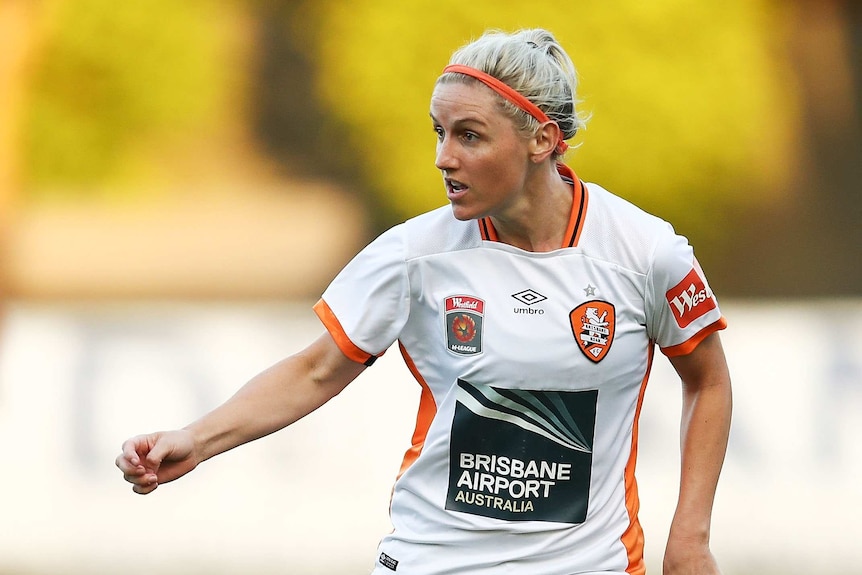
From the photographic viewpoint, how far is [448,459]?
9.80 feet

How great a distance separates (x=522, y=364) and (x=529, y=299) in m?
0.16

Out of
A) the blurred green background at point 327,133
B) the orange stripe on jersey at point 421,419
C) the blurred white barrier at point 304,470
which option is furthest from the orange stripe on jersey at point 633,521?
the blurred green background at point 327,133

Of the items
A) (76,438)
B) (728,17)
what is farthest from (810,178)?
(76,438)

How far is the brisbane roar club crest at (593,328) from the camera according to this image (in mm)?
2934

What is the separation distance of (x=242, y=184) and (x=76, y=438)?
1.85m

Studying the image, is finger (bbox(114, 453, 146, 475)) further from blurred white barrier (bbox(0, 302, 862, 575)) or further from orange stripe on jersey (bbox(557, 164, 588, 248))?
blurred white barrier (bbox(0, 302, 862, 575))

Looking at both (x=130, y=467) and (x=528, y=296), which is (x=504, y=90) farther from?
(x=130, y=467)

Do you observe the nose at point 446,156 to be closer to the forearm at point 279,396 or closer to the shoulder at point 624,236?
the shoulder at point 624,236

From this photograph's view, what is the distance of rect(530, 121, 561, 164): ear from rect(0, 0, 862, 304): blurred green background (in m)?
4.76

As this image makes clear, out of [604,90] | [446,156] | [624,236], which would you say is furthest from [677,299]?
[604,90]

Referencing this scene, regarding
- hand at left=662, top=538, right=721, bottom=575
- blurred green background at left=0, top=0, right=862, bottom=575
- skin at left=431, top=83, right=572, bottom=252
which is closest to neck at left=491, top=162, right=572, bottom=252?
skin at left=431, top=83, right=572, bottom=252

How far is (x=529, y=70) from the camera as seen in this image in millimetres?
2936

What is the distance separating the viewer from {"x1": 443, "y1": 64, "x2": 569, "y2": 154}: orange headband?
288cm

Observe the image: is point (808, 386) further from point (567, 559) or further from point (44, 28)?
point (44, 28)
